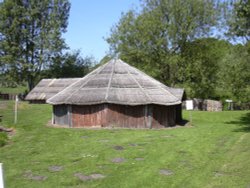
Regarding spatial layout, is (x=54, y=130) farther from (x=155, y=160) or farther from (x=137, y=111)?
(x=155, y=160)

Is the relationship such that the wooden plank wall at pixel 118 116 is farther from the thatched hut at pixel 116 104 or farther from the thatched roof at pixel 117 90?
the thatched roof at pixel 117 90

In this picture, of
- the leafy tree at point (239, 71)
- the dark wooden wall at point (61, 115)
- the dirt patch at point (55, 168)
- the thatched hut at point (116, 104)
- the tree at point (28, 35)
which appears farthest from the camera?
the tree at point (28, 35)

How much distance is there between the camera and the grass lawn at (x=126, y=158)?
12938 mm

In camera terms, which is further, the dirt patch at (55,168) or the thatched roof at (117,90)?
the thatched roof at (117,90)

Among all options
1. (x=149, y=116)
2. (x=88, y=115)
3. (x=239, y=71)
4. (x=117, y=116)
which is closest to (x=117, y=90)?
(x=117, y=116)

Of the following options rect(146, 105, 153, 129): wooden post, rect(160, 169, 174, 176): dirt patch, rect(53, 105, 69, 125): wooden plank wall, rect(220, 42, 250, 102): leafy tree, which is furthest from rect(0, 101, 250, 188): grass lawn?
rect(220, 42, 250, 102): leafy tree

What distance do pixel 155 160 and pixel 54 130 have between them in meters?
11.6

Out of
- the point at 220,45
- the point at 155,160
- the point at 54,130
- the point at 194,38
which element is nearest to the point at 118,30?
the point at 194,38

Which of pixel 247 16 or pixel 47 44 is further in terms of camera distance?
pixel 47 44

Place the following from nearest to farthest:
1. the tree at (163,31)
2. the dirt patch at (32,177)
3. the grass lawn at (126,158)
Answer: the grass lawn at (126,158) < the dirt patch at (32,177) < the tree at (163,31)

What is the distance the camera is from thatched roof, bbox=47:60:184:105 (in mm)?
27375

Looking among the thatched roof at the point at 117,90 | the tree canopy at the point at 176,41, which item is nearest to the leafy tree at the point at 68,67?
the tree canopy at the point at 176,41

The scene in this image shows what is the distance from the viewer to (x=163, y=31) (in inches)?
1736

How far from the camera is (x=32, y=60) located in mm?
62062
